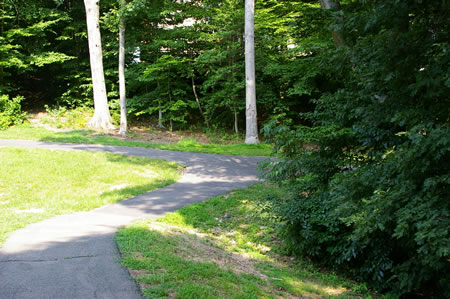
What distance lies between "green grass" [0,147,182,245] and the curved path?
1.29 ft

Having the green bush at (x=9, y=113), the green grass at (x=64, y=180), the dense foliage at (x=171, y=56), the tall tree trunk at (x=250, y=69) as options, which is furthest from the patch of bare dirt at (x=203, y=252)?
the green bush at (x=9, y=113)

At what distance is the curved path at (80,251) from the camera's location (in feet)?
11.8

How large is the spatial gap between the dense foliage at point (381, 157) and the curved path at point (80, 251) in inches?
111

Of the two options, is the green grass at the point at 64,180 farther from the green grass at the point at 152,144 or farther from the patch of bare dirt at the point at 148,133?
the patch of bare dirt at the point at 148,133

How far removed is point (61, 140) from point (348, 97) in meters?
13.1

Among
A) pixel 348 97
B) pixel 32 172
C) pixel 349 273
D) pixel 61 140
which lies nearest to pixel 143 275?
pixel 349 273

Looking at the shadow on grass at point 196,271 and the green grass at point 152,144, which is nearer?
the shadow on grass at point 196,271

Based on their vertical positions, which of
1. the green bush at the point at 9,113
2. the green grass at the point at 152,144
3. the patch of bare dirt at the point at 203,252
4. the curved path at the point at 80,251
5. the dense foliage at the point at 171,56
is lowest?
the patch of bare dirt at the point at 203,252

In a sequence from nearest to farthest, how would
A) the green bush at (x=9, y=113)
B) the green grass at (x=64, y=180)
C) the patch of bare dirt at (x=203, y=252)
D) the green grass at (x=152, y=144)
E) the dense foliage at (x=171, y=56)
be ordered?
the patch of bare dirt at (x=203, y=252), the green grass at (x=64, y=180), the green grass at (x=152, y=144), the dense foliage at (x=171, y=56), the green bush at (x=9, y=113)

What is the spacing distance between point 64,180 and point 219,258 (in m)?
5.71

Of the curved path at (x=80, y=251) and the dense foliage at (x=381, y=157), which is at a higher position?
the dense foliage at (x=381, y=157)

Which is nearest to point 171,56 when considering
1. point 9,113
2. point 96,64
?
point 96,64

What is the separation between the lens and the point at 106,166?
1065cm

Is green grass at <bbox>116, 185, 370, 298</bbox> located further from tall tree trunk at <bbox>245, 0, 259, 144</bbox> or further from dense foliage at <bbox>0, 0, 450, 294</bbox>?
tall tree trunk at <bbox>245, 0, 259, 144</bbox>
